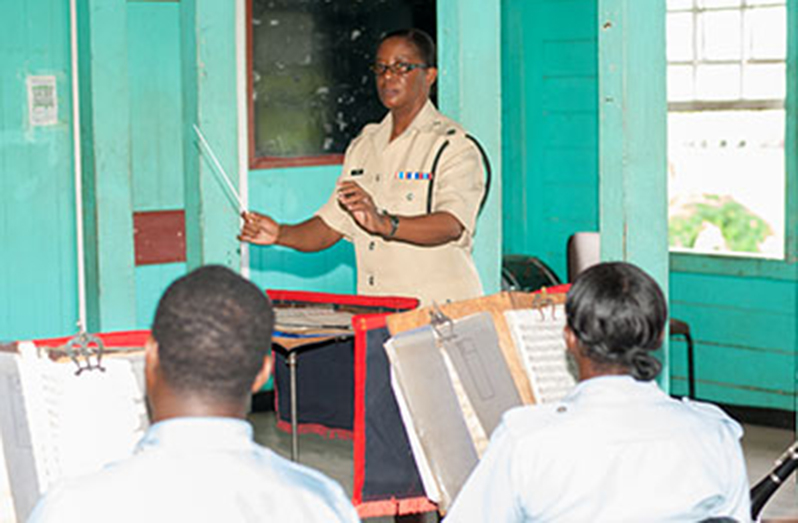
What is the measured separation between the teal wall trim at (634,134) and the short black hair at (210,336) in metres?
2.13

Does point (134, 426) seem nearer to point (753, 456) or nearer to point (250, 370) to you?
point (250, 370)

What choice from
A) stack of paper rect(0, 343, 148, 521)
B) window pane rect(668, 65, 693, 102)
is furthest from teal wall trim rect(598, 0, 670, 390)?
window pane rect(668, 65, 693, 102)

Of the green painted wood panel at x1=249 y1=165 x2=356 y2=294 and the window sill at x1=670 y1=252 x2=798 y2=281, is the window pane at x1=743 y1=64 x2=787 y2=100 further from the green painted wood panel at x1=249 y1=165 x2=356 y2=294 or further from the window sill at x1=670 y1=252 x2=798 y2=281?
the green painted wood panel at x1=249 y1=165 x2=356 y2=294

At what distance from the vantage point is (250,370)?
1.84m

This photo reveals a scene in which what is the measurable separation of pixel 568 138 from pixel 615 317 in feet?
17.5

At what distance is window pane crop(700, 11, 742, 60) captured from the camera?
22.7 ft

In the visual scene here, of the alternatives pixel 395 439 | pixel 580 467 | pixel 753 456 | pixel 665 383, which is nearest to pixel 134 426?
pixel 395 439

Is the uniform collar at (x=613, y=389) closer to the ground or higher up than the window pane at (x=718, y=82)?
closer to the ground

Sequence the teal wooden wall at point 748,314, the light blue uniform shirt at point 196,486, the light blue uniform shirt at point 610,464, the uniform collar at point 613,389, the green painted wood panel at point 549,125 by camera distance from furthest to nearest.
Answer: the green painted wood panel at point 549,125 → the teal wooden wall at point 748,314 → the uniform collar at point 613,389 → the light blue uniform shirt at point 610,464 → the light blue uniform shirt at point 196,486

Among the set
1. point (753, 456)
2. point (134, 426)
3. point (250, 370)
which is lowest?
point (753, 456)

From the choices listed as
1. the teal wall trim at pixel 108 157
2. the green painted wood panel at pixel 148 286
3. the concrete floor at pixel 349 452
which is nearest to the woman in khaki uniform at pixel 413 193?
the teal wall trim at pixel 108 157

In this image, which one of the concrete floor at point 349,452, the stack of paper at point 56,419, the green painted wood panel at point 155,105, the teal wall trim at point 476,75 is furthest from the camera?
the green painted wood panel at point 155,105

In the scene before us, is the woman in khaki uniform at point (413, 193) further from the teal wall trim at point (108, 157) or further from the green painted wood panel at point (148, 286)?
the green painted wood panel at point (148, 286)

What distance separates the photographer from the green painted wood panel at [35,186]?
5.91 meters
